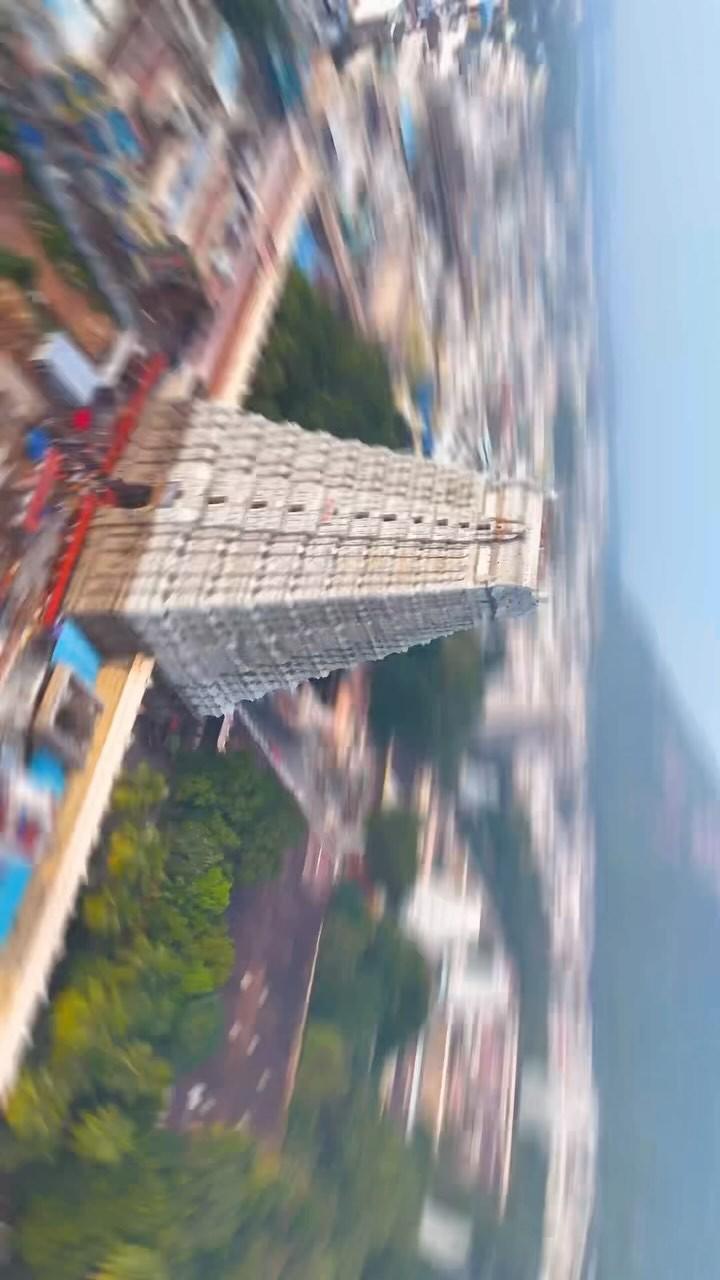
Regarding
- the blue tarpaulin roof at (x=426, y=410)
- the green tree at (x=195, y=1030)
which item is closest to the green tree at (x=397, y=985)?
the green tree at (x=195, y=1030)

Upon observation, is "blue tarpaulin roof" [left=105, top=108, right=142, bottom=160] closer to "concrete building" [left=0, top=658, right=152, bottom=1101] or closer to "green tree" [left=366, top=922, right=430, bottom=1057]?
"concrete building" [left=0, top=658, right=152, bottom=1101]

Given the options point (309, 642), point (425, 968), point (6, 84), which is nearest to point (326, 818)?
point (425, 968)

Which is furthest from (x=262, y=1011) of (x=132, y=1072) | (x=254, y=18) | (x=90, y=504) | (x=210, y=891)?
(x=254, y=18)

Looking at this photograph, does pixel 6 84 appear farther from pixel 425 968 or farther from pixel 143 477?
pixel 425 968

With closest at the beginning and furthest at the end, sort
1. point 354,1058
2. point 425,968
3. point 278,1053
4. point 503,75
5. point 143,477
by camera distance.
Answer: point 143,477, point 278,1053, point 354,1058, point 425,968, point 503,75

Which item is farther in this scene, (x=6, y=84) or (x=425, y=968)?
(x=425, y=968)

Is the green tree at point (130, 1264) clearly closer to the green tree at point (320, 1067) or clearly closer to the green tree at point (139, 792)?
the green tree at point (320, 1067)
